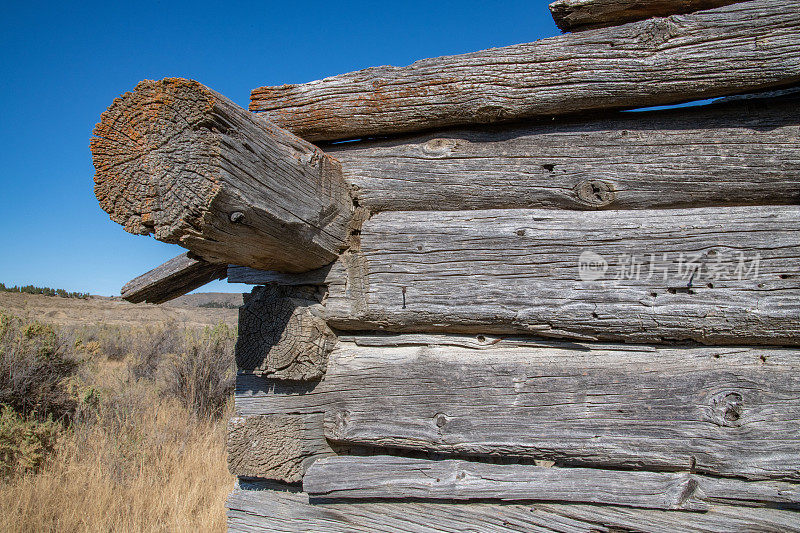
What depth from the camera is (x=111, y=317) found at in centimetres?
2161

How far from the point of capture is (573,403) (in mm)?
1947

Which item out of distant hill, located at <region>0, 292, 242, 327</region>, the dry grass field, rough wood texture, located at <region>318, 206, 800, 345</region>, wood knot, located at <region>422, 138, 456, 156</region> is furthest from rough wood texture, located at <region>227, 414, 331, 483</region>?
distant hill, located at <region>0, 292, 242, 327</region>

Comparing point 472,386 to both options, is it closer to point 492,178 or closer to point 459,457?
point 459,457

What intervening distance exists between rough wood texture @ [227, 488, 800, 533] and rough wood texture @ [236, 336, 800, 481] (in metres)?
0.16

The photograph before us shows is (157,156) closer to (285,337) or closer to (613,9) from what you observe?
(285,337)

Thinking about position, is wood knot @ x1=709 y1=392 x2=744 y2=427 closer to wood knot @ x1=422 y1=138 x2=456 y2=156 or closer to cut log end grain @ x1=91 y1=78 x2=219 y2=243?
wood knot @ x1=422 y1=138 x2=456 y2=156

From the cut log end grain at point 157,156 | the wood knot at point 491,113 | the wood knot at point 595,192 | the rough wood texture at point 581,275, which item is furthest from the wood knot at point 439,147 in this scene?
the cut log end grain at point 157,156

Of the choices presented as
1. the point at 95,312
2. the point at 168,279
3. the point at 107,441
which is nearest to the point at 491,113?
the point at 168,279

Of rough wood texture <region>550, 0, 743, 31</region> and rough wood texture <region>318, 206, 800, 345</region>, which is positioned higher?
rough wood texture <region>550, 0, 743, 31</region>

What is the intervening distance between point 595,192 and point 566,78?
0.48 m

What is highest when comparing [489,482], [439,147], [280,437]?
[439,147]

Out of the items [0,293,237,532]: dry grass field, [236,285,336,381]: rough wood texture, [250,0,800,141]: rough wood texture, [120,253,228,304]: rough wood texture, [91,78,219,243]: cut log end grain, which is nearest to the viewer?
[91,78,219,243]: cut log end grain

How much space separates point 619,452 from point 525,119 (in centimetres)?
140

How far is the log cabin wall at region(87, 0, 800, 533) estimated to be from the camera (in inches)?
69.4
